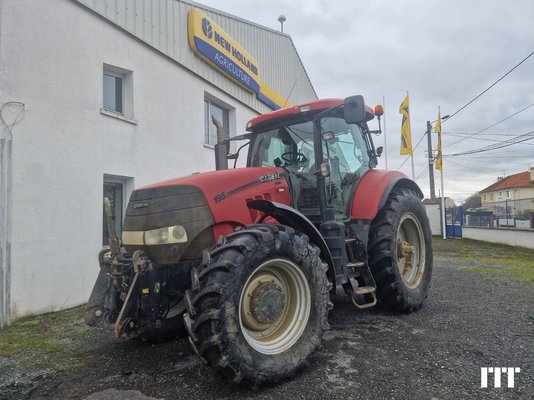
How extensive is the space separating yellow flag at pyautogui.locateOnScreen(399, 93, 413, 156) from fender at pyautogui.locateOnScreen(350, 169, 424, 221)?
11.6 metres

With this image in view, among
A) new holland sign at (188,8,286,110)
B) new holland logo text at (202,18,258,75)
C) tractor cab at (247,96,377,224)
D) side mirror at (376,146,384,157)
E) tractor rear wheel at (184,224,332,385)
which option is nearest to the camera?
tractor rear wheel at (184,224,332,385)

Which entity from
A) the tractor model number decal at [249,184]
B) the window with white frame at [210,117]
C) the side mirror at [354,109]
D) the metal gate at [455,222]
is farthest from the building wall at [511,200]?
the tractor model number decal at [249,184]

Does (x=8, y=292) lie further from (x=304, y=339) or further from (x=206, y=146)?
(x=206, y=146)

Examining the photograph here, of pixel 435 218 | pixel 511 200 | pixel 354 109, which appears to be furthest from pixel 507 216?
pixel 354 109

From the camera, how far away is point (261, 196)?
3.62m

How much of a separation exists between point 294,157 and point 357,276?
59.2 inches

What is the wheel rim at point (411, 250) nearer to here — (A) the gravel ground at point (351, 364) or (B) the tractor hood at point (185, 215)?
(A) the gravel ground at point (351, 364)

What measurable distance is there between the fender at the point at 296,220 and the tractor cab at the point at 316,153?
0.56m

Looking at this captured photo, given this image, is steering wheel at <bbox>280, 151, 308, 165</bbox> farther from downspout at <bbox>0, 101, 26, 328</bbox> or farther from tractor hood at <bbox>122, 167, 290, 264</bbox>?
downspout at <bbox>0, 101, 26, 328</bbox>

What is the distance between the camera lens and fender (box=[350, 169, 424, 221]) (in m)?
4.25

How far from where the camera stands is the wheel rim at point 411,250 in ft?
15.9

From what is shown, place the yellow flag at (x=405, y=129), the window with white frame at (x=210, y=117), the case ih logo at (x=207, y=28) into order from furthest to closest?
1. the yellow flag at (x=405, y=129)
2. the window with white frame at (x=210, y=117)
3. the case ih logo at (x=207, y=28)

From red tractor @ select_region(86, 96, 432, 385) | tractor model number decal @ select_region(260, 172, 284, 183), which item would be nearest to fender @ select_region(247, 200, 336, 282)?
red tractor @ select_region(86, 96, 432, 385)

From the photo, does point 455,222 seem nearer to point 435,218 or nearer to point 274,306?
point 435,218
